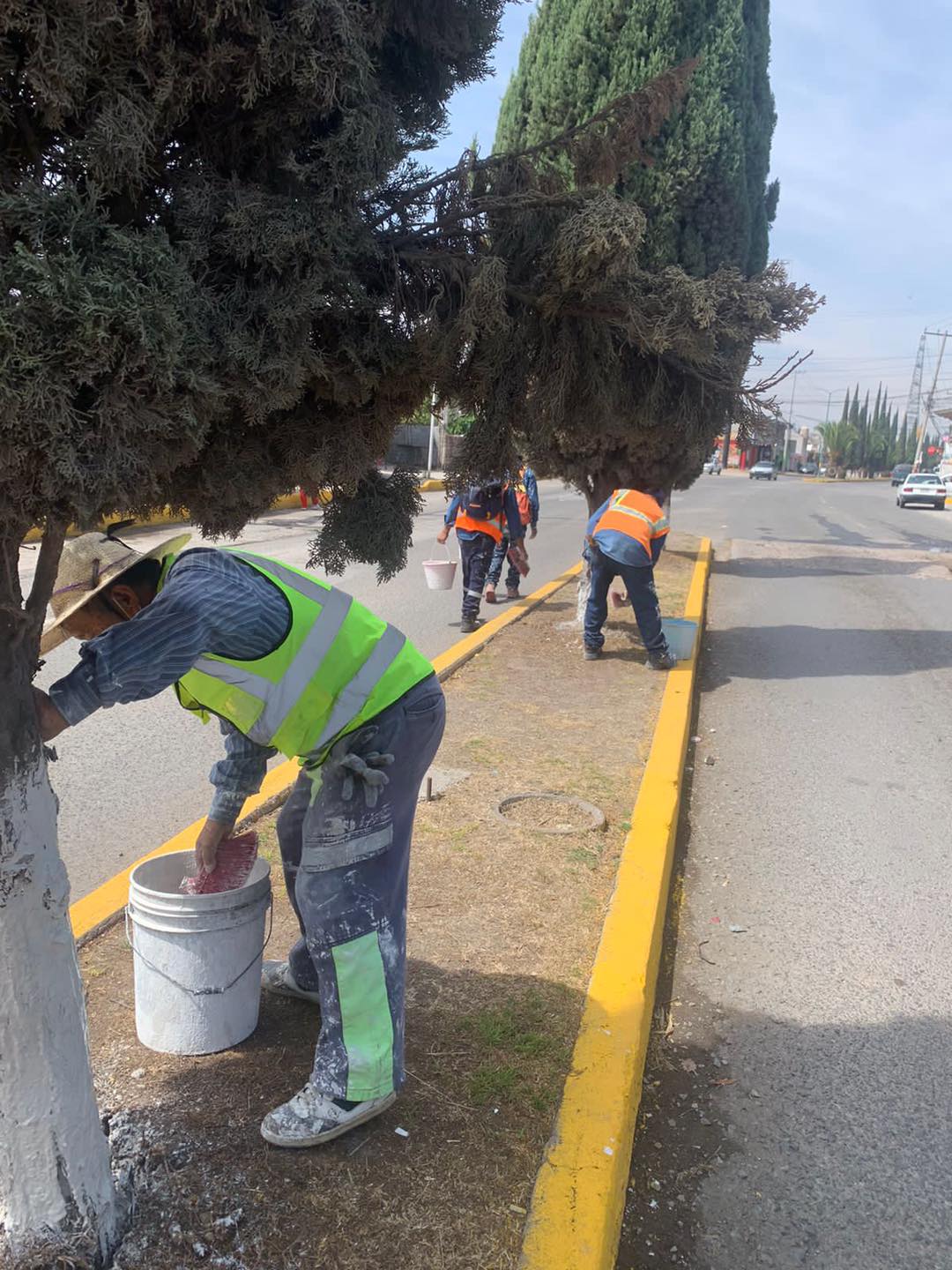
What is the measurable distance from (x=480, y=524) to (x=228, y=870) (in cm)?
671

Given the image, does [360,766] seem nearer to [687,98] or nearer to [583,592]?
[583,592]

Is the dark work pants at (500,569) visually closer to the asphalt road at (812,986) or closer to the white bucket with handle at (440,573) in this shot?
the white bucket with handle at (440,573)

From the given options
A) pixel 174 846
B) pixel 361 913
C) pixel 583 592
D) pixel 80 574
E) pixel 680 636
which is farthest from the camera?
pixel 583 592

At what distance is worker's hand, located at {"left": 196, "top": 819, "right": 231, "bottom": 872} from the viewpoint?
2889 millimetres

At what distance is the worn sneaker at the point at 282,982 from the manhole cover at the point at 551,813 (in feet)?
5.48

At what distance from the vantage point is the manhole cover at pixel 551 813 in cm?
464

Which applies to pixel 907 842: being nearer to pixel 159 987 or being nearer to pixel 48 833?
pixel 159 987

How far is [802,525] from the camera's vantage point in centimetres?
2575

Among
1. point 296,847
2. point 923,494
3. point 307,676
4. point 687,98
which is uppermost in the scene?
point 687,98

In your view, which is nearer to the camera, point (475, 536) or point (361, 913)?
point (361, 913)

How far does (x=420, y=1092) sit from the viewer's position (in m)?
2.71

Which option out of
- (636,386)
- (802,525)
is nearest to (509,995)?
(636,386)

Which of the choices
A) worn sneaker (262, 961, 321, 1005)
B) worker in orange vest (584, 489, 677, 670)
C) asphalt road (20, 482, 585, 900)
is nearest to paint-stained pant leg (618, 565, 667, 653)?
worker in orange vest (584, 489, 677, 670)

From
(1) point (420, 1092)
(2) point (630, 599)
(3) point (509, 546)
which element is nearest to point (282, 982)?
(1) point (420, 1092)
